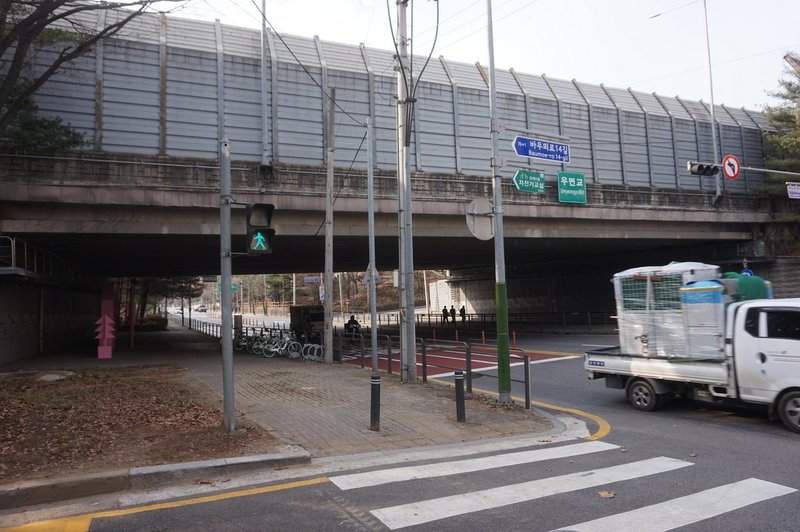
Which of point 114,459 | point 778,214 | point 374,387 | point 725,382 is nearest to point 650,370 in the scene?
point 725,382

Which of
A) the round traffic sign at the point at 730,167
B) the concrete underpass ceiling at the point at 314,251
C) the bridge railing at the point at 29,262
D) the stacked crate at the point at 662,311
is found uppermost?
the round traffic sign at the point at 730,167

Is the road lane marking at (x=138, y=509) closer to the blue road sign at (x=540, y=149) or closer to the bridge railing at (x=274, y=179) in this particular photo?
the blue road sign at (x=540, y=149)

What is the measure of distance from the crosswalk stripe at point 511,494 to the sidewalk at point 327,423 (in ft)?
6.31

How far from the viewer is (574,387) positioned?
41.7ft

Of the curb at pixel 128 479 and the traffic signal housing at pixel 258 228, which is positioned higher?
the traffic signal housing at pixel 258 228

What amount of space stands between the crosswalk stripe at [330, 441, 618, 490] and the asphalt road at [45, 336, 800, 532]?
1cm

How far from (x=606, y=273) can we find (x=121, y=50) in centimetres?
3014

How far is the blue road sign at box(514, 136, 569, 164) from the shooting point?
38.1ft

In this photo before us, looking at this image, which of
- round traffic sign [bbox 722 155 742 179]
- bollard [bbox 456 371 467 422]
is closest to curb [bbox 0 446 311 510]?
bollard [bbox 456 371 467 422]

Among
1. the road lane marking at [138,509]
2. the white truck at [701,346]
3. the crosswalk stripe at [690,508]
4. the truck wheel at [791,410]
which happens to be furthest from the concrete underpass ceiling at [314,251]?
the crosswalk stripe at [690,508]

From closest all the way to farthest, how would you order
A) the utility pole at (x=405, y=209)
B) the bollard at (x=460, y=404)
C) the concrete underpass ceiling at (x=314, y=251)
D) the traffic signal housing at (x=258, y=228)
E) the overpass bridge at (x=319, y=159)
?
the traffic signal housing at (x=258, y=228)
the bollard at (x=460, y=404)
the utility pole at (x=405, y=209)
the overpass bridge at (x=319, y=159)
the concrete underpass ceiling at (x=314, y=251)

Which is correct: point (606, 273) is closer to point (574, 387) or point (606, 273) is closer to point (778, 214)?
point (778, 214)

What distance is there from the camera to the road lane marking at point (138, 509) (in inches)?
187

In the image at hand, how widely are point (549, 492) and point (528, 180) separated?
7.97 metres
